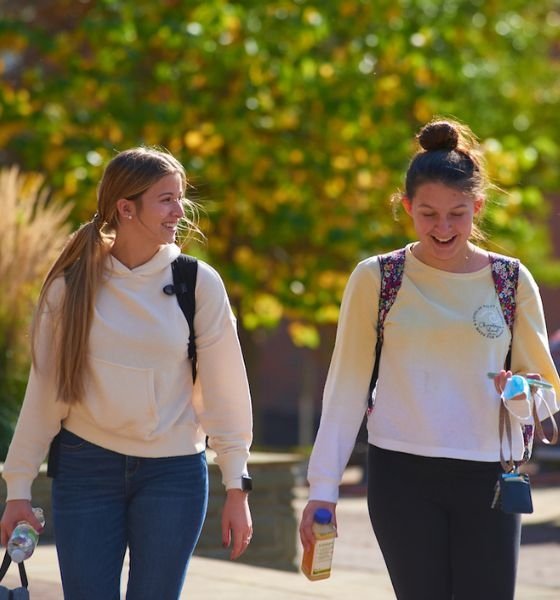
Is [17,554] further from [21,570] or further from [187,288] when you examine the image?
[187,288]

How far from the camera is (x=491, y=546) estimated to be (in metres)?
3.43

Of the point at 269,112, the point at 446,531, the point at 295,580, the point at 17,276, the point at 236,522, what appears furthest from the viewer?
the point at 269,112

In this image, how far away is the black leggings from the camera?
11.3ft

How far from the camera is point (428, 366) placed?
3539 millimetres

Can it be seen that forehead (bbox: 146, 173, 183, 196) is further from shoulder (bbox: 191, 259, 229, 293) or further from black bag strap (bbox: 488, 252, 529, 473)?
black bag strap (bbox: 488, 252, 529, 473)

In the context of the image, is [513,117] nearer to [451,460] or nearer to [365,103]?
[365,103]

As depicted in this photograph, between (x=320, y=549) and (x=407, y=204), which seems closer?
(x=320, y=549)

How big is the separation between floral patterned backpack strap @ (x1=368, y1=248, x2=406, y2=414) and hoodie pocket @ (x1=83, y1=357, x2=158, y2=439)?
0.57 meters

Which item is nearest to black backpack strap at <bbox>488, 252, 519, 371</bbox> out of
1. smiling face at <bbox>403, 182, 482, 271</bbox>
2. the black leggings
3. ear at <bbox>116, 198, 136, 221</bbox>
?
smiling face at <bbox>403, 182, 482, 271</bbox>

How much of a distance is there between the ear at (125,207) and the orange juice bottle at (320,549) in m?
0.92

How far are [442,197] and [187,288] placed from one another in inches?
27.8

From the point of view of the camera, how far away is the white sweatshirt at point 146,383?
3.60 metres

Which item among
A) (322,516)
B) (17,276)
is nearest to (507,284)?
(322,516)

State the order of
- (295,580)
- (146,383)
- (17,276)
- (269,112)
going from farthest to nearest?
1. (269,112)
2. (17,276)
3. (295,580)
4. (146,383)
